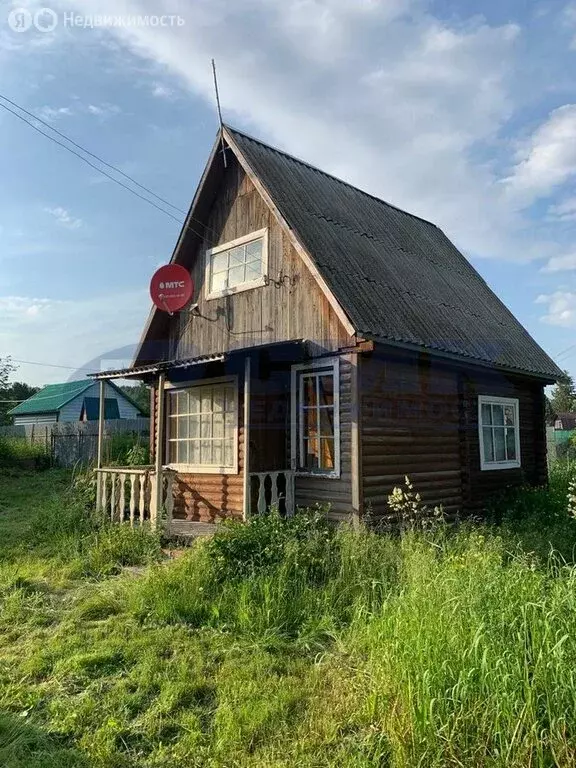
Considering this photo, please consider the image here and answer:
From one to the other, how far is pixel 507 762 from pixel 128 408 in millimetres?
33477

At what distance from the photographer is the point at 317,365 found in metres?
8.38

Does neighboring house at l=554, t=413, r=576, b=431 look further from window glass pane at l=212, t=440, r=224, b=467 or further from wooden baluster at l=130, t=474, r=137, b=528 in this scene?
wooden baluster at l=130, t=474, r=137, b=528

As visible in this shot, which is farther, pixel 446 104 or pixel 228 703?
pixel 446 104

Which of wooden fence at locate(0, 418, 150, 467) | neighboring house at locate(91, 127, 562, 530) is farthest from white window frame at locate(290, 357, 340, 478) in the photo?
wooden fence at locate(0, 418, 150, 467)

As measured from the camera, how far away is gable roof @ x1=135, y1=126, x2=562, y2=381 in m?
8.40

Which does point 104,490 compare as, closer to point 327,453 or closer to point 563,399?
point 327,453

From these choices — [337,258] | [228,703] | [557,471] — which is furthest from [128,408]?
[228,703]

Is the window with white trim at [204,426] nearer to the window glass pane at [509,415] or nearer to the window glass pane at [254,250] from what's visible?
the window glass pane at [254,250]

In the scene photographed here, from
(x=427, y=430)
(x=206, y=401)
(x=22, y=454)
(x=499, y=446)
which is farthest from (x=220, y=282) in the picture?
(x=22, y=454)

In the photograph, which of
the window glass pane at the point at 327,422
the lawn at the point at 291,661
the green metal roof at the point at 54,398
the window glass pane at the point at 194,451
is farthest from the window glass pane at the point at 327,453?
the green metal roof at the point at 54,398

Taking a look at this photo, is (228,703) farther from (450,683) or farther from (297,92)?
(297,92)

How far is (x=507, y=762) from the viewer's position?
254 centimetres

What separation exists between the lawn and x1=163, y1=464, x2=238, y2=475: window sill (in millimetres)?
2693

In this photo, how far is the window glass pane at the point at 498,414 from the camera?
11.1 m
